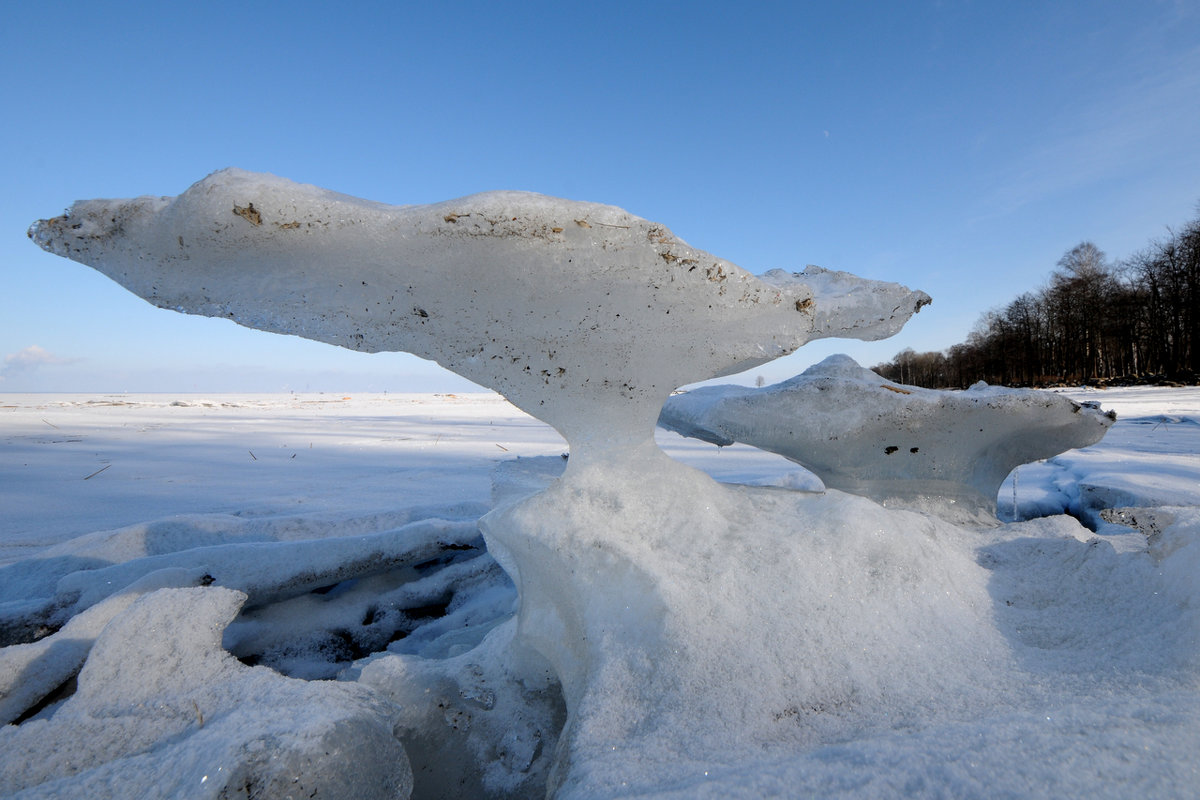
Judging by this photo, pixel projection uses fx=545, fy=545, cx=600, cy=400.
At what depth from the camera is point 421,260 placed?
1.07 metres

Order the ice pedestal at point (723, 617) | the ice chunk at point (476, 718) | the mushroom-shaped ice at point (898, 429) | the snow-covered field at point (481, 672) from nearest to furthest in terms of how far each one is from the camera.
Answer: the snow-covered field at point (481, 672) < the ice pedestal at point (723, 617) < the ice chunk at point (476, 718) < the mushroom-shaped ice at point (898, 429)

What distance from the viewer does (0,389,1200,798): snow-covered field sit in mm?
661

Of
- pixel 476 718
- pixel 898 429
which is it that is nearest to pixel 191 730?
pixel 476 718

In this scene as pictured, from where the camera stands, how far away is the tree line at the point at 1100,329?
20.4 meters

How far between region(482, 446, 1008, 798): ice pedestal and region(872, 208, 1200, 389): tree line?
18.0 meters

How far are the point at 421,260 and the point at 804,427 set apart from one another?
133cm

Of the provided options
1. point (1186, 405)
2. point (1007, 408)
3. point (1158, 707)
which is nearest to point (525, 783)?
point (1158, 707)

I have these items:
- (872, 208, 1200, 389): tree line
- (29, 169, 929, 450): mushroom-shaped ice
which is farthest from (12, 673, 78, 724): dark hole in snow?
(872, 208, 1200, 389): tree line

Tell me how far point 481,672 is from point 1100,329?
31856 mm

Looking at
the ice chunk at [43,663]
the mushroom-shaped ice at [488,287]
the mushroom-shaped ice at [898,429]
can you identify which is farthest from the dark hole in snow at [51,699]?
the mushroom-shaped ice at [898,429]

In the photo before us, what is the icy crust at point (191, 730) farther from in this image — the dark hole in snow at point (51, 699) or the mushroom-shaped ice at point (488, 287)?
the mushroom-shaped ice at point (488, 287)

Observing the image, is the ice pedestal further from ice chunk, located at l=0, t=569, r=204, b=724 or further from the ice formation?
ice chunk, located at l=0, t=569, r=204, b=724

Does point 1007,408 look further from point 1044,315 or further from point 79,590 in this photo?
point 1044,315

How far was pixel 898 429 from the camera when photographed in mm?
1821
